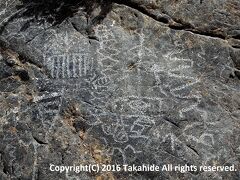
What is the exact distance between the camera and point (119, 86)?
5.61 m

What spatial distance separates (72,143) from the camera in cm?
529

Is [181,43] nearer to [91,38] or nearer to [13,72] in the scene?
[91,38]

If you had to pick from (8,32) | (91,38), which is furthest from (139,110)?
(8,32)

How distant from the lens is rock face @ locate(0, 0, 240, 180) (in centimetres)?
520

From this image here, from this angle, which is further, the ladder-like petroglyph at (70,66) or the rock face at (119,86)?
the ladder-like petroglyph at (70,66)

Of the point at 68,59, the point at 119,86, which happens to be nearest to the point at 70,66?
the point at 68,59

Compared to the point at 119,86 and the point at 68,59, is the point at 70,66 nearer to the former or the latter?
the point at 68,59

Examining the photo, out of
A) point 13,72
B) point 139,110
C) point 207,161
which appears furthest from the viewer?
point 13,72

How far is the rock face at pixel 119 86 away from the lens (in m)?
5.20

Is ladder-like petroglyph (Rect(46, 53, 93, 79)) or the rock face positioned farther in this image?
ladder-like petroglyph (Rect(46, 53, 93, 79))

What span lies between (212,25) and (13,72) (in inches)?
105

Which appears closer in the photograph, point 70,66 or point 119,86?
point 119,86

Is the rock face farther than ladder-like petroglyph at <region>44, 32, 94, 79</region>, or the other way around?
ladder-like petroglyph at <region>44, 32, 94, 79</region>

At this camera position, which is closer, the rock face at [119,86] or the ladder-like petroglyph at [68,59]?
the rock face at [119,86]
